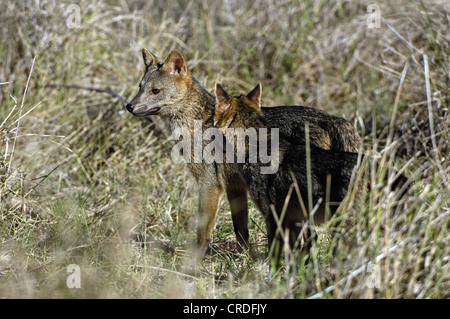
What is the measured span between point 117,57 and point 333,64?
2629 mm

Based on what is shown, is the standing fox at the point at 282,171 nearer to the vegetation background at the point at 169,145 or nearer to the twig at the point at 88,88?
the vegetation background at the point at 169,145

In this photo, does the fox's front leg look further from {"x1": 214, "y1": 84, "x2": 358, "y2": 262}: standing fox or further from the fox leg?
{"x1": 214, "y1": 84, "x2": 358, "y2": 262}: standing fox

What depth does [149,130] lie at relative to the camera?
6.48m

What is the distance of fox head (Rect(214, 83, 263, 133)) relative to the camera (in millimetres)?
4375

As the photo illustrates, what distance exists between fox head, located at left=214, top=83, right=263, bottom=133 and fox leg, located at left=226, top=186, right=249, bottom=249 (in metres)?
0.59

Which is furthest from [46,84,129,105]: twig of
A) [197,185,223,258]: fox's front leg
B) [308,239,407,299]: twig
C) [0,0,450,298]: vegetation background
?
[308,239,407,299]: twig

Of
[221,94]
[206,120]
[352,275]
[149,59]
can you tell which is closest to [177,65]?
[149,59]

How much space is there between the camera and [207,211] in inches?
194

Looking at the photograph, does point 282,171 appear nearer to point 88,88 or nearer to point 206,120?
point 206,120

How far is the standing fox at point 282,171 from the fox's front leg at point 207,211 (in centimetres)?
49

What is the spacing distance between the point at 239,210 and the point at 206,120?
30.3 inches

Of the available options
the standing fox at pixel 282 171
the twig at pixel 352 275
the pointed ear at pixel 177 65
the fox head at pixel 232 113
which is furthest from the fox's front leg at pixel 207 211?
the twig at pixel 352 275

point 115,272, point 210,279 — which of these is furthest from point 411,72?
point 115,272
